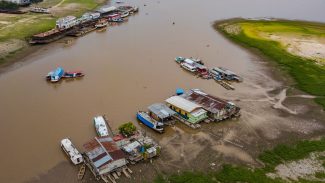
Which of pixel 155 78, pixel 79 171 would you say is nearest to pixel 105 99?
pixel 155 78

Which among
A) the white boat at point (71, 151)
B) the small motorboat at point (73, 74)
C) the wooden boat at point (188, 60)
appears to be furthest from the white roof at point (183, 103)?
the small motorboat at point (73, 74)

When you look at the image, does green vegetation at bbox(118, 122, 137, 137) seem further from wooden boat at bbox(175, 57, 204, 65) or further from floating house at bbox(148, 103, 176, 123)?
wooden boat at bbox(175, 57, 204, 65)

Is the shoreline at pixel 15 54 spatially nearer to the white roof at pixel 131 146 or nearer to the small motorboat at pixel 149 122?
the small motorboat at pixel 149 122

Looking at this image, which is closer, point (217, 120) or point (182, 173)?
point (182, 173)

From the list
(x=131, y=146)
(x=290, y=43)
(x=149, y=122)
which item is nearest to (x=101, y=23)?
(x=290, y=43)

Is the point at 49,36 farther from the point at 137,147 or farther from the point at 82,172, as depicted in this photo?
the point at 82,172

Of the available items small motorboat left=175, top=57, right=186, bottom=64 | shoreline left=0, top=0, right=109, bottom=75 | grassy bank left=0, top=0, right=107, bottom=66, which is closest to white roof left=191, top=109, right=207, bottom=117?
small motorboat left=175, top=57, right=186, bottom=64

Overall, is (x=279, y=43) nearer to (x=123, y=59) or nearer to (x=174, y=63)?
(x=174, y=63)
